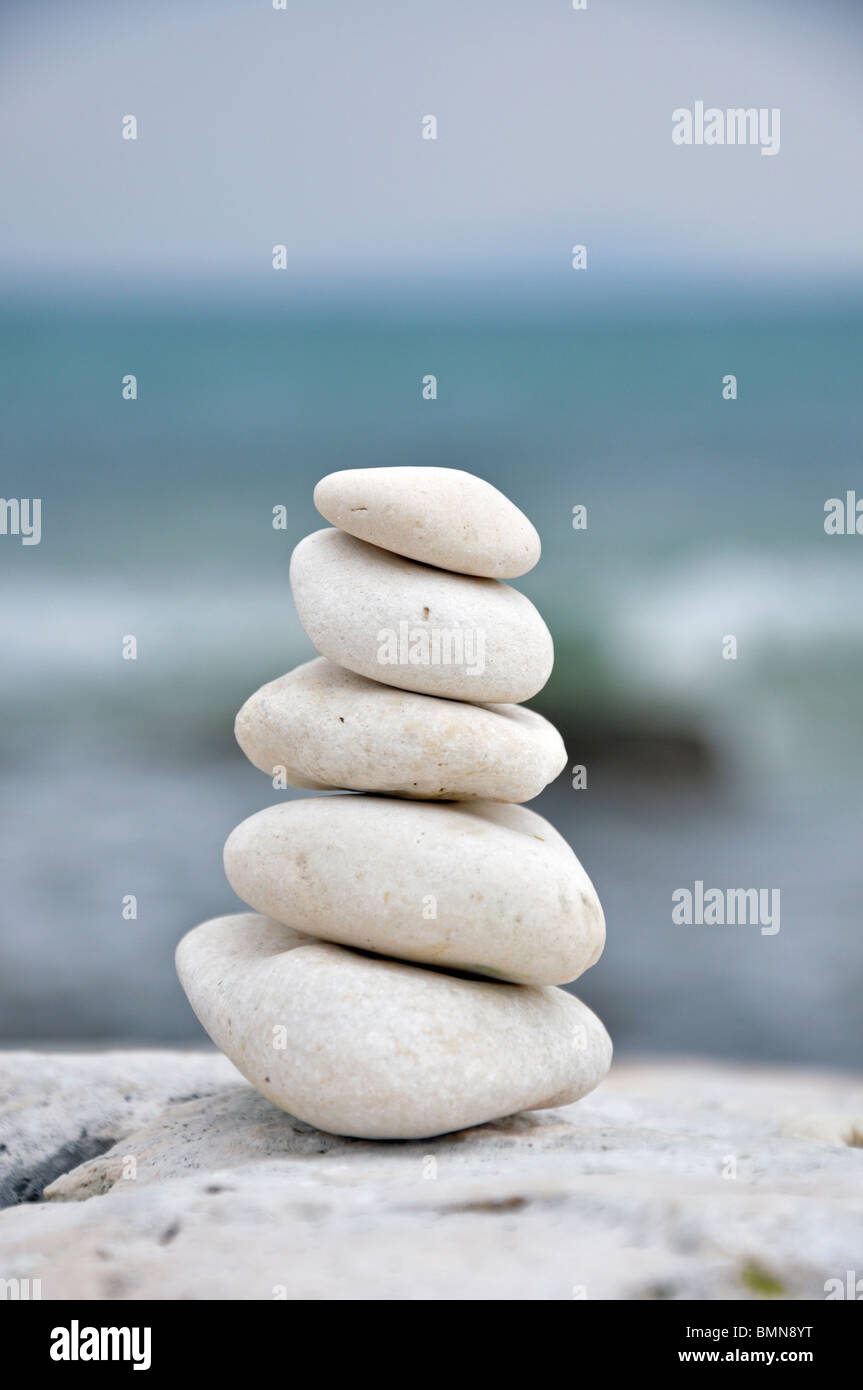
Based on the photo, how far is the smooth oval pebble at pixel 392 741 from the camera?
152 inches

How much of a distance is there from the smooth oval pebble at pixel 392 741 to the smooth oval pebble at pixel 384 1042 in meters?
0.60

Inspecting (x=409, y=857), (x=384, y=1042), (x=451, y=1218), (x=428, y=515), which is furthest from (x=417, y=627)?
(x=451, y=1218)

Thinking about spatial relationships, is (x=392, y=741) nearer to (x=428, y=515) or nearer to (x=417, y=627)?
(x=417, y=627)

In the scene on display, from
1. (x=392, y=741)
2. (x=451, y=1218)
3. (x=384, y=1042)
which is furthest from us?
(x=392, y=741)

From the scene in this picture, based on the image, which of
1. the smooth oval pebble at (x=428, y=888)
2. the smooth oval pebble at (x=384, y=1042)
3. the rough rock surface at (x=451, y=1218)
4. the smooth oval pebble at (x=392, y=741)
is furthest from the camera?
the smooth oval pebble at (x=392, y=741)

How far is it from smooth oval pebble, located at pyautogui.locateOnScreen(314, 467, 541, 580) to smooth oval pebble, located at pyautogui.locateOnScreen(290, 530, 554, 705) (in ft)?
0.31

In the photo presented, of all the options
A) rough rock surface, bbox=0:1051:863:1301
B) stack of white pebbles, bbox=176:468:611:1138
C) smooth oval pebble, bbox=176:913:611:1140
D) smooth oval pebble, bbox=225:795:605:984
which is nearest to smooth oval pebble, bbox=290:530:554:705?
stack of white pebbles, bbox=176:468:611:1138

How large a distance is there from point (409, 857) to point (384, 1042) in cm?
56

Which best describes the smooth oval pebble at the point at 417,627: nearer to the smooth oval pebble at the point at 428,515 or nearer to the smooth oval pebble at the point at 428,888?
the smooth oval pebble at the point at 428,515

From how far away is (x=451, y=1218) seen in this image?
307 centimetres

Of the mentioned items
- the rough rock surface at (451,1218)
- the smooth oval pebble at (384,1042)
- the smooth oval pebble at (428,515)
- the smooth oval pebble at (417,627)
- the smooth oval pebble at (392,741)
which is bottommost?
the rough rock surface at (451,1218)

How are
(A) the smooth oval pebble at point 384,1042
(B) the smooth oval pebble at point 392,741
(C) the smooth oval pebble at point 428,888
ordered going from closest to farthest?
(A) the smooth oval pebble at point 384,1042 < (C) the smooth oval pebble at point 428,888 < (B) the smooth oval pebble at point 392,741

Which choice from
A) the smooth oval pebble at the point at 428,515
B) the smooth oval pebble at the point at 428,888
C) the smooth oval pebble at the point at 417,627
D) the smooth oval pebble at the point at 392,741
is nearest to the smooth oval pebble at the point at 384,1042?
the smooth oval pebble at the point at 428,888

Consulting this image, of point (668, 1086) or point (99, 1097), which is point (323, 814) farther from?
point (668, 1086)
